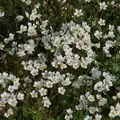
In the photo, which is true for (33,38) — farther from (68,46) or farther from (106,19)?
(106,19)

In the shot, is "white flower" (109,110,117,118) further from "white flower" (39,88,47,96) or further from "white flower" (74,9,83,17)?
"white flower" (74,9,83,17)

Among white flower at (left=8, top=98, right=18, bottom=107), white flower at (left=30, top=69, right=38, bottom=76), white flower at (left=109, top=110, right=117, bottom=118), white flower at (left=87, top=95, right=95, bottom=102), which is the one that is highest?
white flower at (left=30, top=69, right=38, bottom=76)

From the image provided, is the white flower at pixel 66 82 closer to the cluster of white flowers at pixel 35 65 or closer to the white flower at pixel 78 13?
the cluster of white flowers at pixel 35 65

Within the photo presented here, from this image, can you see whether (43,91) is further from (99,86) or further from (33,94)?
(99,86)

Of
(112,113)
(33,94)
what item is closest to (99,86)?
(112,113)

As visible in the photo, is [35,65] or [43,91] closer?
[43,91]

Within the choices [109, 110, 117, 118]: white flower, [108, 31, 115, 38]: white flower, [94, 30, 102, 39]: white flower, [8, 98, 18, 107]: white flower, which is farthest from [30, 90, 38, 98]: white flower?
[108, 31, 115, 38]: white flower

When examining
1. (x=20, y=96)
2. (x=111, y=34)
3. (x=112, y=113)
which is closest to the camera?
(x=112, y=113)

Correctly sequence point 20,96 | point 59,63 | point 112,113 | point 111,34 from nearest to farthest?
point 112,113
point 20,96
point 59,63
point 111,34
